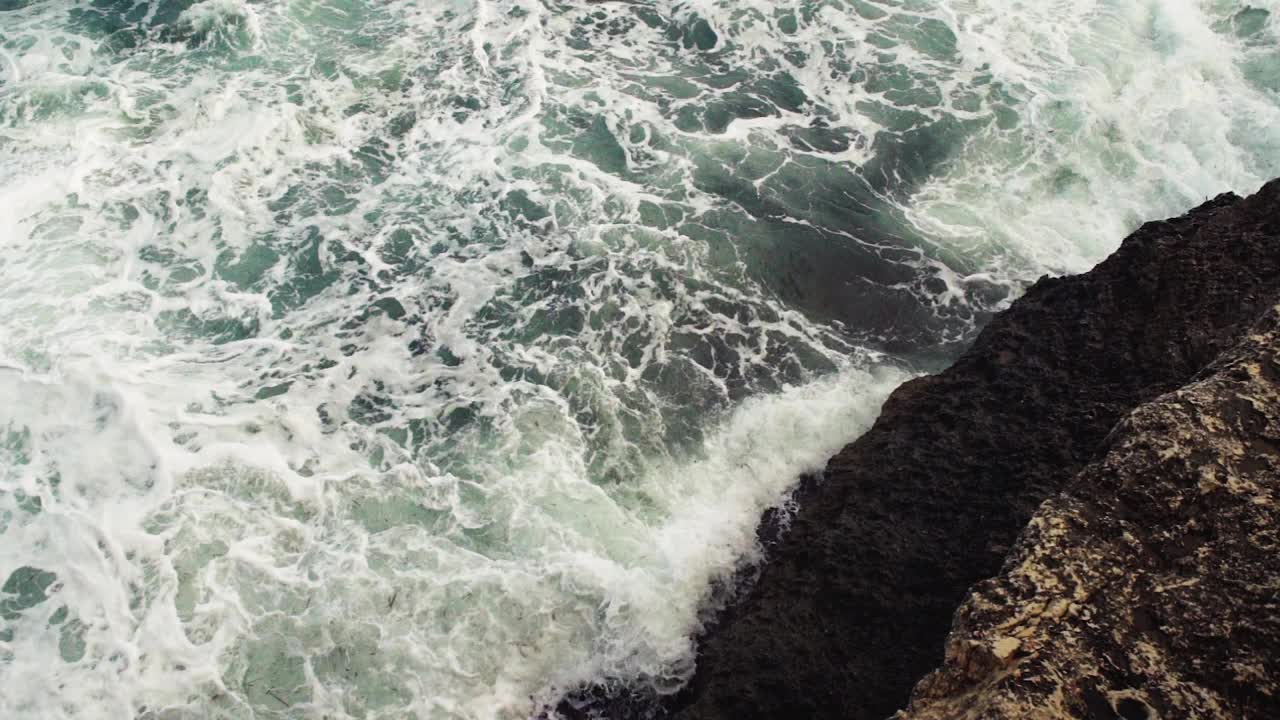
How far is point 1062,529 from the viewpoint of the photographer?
5.73 m

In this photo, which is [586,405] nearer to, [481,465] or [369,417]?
[481,465]

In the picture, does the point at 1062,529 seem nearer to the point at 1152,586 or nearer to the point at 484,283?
the point at 1152,586

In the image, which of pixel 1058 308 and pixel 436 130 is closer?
pixel 1058 308

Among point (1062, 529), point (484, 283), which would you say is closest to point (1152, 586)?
point (1062, 529)

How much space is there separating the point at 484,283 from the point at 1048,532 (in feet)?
31.6

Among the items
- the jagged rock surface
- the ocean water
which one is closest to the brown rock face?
the jagged rock surface

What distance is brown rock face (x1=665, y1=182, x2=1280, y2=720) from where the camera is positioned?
16.2 ft

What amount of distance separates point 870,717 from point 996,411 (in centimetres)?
377

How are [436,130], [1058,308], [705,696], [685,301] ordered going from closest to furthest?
[705,696]
[1058,308]
[685,301]
[436,130]

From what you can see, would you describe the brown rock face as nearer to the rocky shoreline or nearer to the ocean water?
the rocky shoreline

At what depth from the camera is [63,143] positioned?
14.8 meters

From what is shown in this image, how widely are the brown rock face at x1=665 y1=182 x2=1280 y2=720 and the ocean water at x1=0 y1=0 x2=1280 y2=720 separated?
5.40 ft

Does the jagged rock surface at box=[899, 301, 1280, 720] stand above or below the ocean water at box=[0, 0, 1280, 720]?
above

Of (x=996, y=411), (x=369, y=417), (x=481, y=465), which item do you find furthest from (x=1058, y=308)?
(x=369, y=417)
